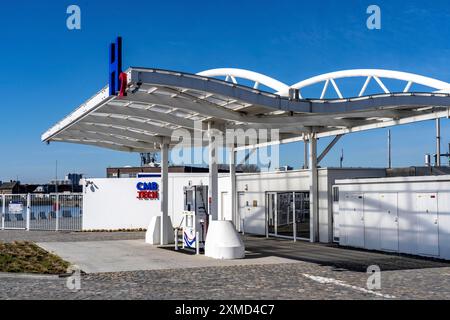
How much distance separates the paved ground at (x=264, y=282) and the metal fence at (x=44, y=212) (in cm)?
1832

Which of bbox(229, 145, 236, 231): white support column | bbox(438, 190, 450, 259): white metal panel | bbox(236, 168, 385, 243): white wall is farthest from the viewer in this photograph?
bbox(229, 145, 236, 231): white support column

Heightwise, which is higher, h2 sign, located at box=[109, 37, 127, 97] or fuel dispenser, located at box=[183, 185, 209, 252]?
h2 sign, located at box=[109, 37, 127, 97]

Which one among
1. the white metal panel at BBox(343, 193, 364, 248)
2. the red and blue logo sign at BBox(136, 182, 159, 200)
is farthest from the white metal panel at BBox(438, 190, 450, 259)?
the red and blue logo sign at BBox(136, 182, 159, 200)

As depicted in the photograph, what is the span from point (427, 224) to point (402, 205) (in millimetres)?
1181

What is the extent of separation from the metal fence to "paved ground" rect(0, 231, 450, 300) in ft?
60.1

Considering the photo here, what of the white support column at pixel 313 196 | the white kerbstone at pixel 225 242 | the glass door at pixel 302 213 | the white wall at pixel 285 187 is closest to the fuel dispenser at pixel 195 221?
the white kerbstone at pixel 225 242

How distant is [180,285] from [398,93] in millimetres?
8439

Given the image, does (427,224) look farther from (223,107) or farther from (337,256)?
(223,107)

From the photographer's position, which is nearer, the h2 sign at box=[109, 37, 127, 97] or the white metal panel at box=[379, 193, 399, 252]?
the h2 sign at box=[109, 37, 127, 97]

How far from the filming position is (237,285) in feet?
38.7

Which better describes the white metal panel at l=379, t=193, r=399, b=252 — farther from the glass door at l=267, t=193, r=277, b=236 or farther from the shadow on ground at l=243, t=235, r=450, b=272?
the glass door at l=267, t=193, r=277, b=236

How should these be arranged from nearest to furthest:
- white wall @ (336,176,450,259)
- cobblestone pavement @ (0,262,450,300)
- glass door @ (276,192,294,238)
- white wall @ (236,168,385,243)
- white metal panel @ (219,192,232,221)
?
cobblestone pavement @ (0,262,450,300), white wall @ (336,176,450,259), white wall @ (236,168,385,243), glass door @ (276,192,294,238), white metal panel @ (219,192,232,221)

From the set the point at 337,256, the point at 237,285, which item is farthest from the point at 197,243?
the point at 237,285

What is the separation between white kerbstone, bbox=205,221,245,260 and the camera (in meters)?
16.5
